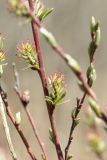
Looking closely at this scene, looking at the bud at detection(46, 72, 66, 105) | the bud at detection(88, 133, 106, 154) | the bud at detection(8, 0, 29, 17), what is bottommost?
the bud at detection(46, 72, 66, 105)

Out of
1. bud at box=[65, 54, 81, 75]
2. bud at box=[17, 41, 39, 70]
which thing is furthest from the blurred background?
bud at box=[65, 54, 81, 75]

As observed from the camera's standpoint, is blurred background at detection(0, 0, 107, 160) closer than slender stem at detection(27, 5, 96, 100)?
No

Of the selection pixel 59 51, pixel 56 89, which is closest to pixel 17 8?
pixel 59 51

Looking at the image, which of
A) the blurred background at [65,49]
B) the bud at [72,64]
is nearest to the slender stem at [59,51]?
the bud at [72,64]

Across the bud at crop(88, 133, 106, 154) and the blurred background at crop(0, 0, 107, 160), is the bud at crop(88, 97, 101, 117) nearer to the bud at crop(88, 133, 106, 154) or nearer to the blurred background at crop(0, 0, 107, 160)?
the bud at crop(88, 133, 106, 154)

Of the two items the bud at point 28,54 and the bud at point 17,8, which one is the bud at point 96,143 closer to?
the bud at point 17,8
